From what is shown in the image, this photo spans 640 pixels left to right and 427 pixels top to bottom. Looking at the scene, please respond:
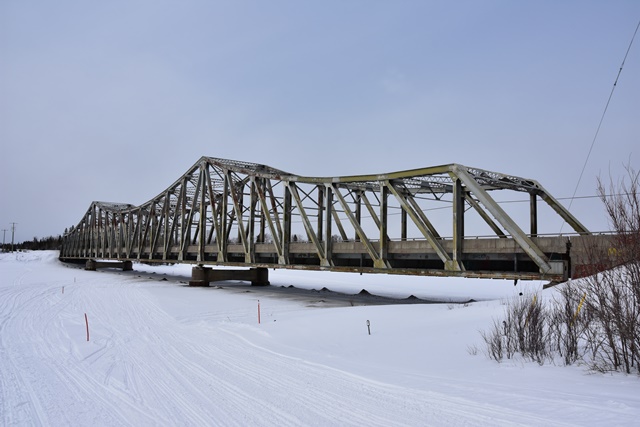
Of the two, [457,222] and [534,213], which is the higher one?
[534,213]

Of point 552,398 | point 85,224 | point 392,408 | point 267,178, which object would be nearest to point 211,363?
point 392,408

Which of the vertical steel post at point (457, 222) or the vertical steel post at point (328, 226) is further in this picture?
the vertical steel post at point (328, 226)

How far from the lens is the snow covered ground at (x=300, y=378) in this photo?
7.57m

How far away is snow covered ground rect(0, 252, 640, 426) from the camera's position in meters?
7.57

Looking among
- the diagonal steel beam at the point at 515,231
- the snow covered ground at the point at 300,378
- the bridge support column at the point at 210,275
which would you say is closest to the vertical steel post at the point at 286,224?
the bridge support column at the point at 210,275

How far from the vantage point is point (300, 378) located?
10148 millimetres

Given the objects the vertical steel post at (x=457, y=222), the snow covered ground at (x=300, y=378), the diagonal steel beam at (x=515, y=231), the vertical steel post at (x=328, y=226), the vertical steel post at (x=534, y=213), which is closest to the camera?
the snow covered ground at (x=300, y=378)

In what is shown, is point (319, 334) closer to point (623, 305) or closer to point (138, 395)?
point (138, 395)

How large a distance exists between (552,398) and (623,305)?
2.62 meters

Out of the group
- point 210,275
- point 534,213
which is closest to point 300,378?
point 534,213

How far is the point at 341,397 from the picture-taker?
8.67 m

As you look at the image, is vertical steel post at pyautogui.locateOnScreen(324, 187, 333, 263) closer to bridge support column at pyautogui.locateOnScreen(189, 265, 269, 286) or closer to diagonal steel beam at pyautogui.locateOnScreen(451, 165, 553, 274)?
diagonal steel beam at pyautogui.locateOnScreen(451, 165, 553, 274)

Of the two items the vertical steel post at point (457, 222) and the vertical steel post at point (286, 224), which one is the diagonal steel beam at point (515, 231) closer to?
the vertical steel post at point (457, 222)

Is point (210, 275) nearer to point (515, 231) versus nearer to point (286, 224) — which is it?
point (286, 224)
